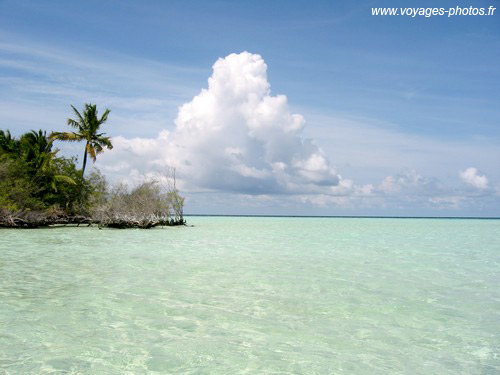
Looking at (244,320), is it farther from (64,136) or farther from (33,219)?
(64,136)

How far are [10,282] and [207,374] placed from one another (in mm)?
7173

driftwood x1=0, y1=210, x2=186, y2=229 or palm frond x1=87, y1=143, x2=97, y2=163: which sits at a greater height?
palm frond x1=87, y1=143, x2=97, y2=163

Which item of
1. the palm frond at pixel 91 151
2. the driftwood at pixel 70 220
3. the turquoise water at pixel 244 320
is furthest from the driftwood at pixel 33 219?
the turquoise water at pixel 244 320

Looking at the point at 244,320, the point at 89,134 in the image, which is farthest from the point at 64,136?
the point at 244,320

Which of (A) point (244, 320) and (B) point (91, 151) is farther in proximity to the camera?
(B) point (91, 151)

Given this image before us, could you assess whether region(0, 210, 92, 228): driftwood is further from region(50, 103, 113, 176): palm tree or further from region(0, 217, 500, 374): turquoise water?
region(0, 217, 500, 374): turquoise water

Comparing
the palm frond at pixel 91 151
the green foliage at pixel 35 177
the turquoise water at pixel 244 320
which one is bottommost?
the turquoise water at pixel 244 320

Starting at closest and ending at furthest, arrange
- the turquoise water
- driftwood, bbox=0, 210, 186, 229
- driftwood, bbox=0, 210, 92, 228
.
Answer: the turquoise water, driftwood, bbox=0, 210, 92, 228, driftwood, bbox=0, 210, 186, 229

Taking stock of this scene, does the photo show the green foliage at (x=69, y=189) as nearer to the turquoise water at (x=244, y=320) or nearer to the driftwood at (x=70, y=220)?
the driftwood at (x=70, y=220)

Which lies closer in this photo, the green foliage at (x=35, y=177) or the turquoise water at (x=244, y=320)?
the turquoise water at (x=244, y=320)

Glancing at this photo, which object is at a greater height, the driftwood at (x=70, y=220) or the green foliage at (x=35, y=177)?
the green foliage at (x=35, y=177)

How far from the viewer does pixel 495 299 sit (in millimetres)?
8914

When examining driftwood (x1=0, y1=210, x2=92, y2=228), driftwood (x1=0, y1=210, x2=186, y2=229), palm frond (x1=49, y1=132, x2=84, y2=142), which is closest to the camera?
driftwood (x1=0, y1=210, x2=92, y2=228)

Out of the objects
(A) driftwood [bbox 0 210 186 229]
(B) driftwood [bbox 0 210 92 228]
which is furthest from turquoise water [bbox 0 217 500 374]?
(A) driftwood [bbox 0 210 186 229]
